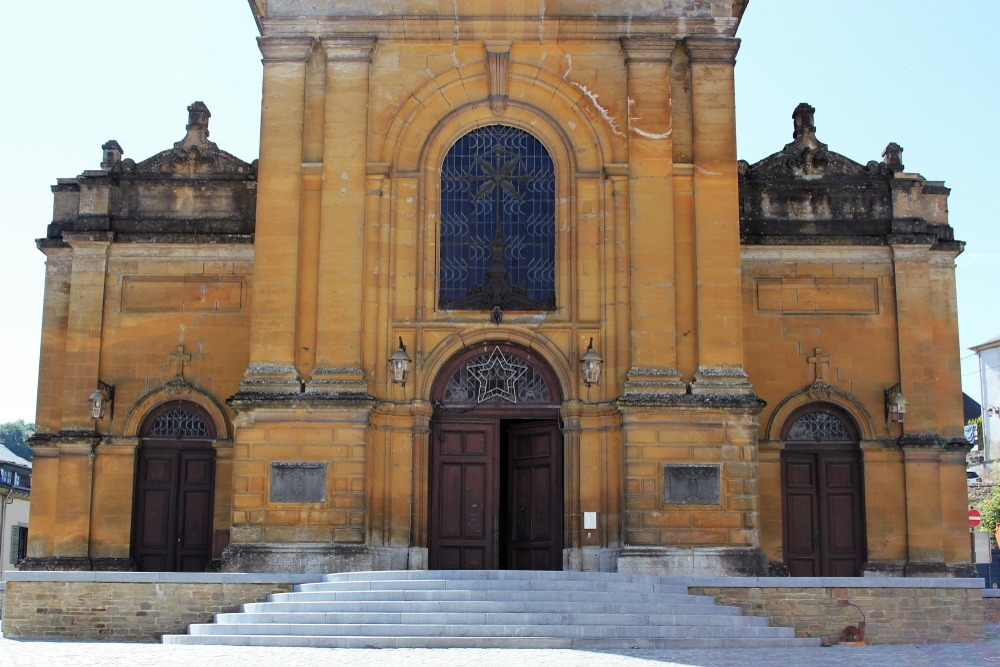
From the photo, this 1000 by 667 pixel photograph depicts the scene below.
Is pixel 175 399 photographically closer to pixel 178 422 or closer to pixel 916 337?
pixel 178 422

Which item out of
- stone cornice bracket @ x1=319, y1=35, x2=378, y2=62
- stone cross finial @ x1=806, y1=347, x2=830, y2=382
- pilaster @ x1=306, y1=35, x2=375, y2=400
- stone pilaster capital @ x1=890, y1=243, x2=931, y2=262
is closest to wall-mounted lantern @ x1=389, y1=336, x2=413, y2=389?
pilaster @ x1=306, y1=35, x2=375, y2=400

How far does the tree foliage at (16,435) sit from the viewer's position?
77.6 metres

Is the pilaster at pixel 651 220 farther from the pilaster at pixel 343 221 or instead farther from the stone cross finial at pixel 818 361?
the pilaster at pixel 343 221

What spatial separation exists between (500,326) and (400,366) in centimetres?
198

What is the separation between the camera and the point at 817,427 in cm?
2488

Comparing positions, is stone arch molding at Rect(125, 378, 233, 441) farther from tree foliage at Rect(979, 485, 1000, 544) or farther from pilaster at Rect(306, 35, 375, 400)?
tree foliage at Rect(979, 485, 1000, 544)

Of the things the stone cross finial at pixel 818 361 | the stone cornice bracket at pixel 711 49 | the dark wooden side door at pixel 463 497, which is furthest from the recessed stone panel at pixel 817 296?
the dark wooden side door at pixel 463 497

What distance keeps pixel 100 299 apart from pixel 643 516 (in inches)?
456

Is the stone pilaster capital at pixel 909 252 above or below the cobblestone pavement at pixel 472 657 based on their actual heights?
above

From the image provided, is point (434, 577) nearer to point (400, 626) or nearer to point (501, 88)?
point (400, 626)

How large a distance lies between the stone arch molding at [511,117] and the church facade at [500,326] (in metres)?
0.05

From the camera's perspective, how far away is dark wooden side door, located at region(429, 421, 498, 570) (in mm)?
22344

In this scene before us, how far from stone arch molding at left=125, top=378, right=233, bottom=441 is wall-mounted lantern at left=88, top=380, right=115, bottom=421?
39 centimetres

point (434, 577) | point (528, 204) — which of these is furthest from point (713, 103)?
point (434, 577)
